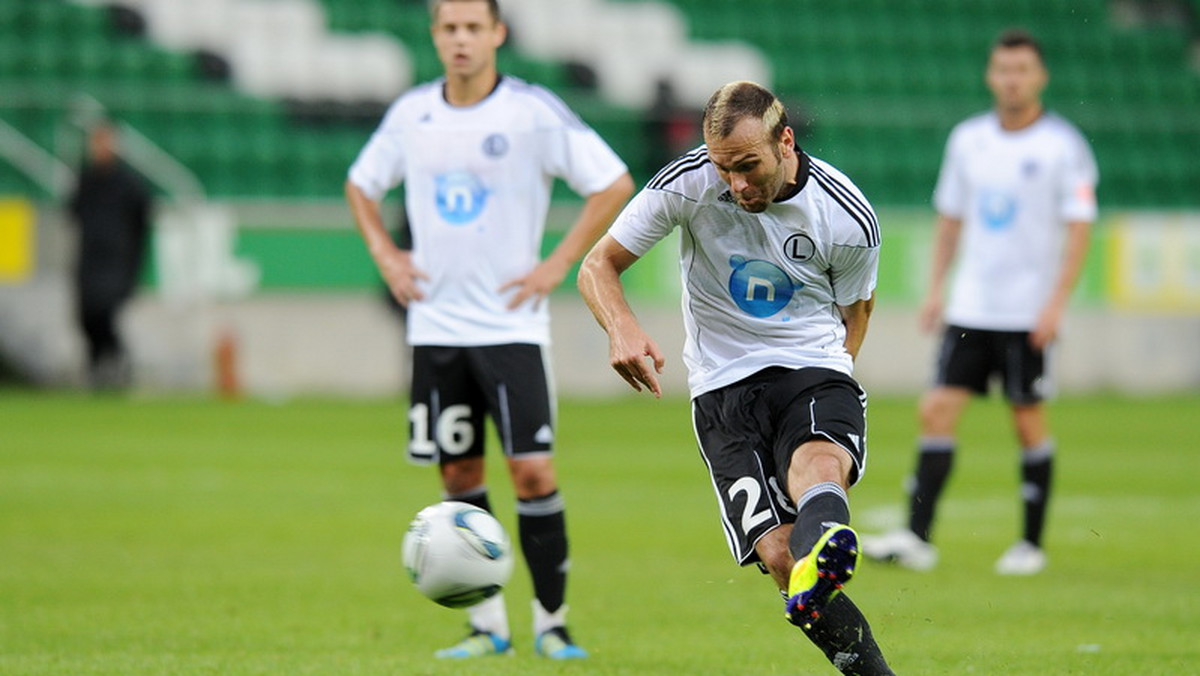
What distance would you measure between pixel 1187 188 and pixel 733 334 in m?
19.9

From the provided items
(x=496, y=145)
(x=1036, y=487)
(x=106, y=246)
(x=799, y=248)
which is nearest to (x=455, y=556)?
(x=799, y=248)

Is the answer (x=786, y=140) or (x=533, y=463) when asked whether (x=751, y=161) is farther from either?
(x=533, y=463)

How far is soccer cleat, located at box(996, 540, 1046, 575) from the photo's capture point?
9.08 metres

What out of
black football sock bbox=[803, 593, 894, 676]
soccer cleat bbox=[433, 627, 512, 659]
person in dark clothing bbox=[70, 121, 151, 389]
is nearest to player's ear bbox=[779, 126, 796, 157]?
black football sock bbox=[803, 593, 894, 676]

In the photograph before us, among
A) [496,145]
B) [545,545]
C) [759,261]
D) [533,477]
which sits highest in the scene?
[496,145]

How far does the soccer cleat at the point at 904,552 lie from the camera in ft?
29.9

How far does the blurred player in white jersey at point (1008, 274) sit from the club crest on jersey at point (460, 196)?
323 cm

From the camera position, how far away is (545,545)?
669 centimetres

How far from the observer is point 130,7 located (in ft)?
66.3

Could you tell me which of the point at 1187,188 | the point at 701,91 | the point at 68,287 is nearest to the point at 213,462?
the point at 68,287

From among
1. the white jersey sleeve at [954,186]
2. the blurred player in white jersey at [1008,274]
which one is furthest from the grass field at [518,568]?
the white jersey sleeve at [954,186]

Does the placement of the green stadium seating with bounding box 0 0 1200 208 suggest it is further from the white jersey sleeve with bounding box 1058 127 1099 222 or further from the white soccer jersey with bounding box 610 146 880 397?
the white soccer jersey with bounding box 610 146 880 397

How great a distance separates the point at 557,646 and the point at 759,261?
5.77 ft

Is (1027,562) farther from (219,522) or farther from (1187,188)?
(1187,188)
